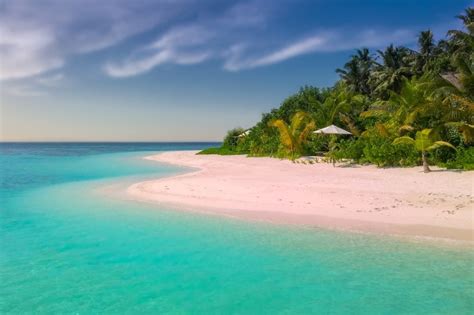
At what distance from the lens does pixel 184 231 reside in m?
9.38

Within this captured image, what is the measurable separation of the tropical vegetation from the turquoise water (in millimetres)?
9628

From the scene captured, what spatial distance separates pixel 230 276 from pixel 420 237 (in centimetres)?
432

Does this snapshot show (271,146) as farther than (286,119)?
No

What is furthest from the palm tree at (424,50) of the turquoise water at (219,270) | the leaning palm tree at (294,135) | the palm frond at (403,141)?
the turquoise water at (219,270)

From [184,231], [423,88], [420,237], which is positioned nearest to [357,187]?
[420,237]

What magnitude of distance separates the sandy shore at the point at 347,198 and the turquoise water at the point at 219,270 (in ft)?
3.11

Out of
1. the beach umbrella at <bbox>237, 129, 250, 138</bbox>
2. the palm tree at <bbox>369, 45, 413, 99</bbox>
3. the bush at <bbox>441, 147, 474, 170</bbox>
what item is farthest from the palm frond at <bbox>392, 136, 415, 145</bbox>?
the beach umbrella at <bbox>237, 129, 250, 138</bbox>

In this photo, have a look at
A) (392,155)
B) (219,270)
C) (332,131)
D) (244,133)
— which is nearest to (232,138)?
(244,133)

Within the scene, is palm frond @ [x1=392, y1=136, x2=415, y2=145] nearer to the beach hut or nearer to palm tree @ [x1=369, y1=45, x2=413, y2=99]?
the beach hut

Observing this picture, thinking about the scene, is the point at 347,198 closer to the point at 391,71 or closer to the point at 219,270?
the point at 219,270

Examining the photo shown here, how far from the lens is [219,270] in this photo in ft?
22.3

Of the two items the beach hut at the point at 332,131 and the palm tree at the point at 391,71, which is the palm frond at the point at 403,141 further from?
the palm tree at the point at 391,71

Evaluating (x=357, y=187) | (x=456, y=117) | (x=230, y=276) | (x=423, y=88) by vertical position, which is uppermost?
(x=423, y=88)

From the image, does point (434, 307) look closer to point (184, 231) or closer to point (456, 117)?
point (184, 231)
